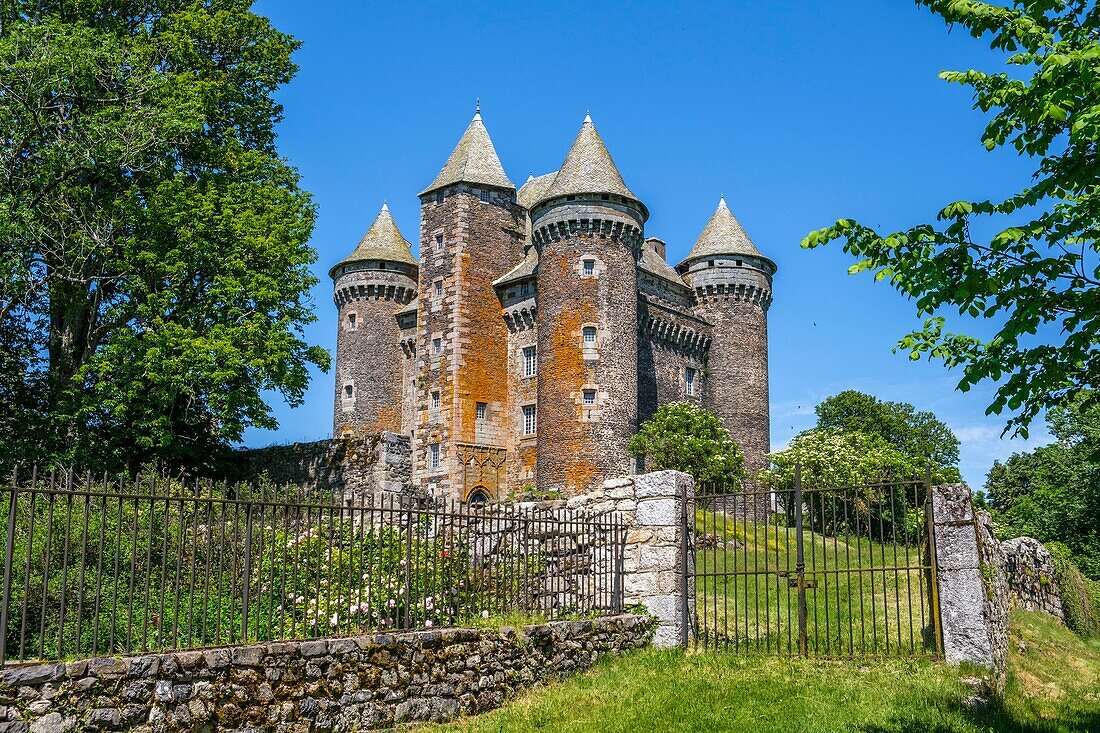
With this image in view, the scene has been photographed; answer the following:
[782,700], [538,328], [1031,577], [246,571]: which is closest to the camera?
[246,571]

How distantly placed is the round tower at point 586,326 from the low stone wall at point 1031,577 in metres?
21.5

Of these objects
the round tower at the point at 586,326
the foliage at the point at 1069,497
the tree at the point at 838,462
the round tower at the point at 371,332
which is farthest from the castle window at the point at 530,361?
the foliage at the point at 1069,497

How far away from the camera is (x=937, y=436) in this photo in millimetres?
62688

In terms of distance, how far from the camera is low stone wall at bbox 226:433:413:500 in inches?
1346

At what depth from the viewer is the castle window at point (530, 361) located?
4753 cm

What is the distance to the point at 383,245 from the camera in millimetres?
54562

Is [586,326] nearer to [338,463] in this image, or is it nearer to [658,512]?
[338,463]

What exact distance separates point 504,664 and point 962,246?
6.73m

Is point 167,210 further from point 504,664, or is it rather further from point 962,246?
point 962,246

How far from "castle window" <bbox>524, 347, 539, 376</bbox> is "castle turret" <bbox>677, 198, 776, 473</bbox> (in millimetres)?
10264

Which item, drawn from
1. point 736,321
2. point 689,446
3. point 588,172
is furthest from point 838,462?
point 588,172

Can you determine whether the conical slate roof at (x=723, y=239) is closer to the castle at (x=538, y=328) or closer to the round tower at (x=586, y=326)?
Result: the castle at (x=538, y=328)

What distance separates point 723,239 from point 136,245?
1357 inches

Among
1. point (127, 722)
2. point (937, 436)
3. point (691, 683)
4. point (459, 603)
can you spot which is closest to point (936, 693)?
point (691, 683)
